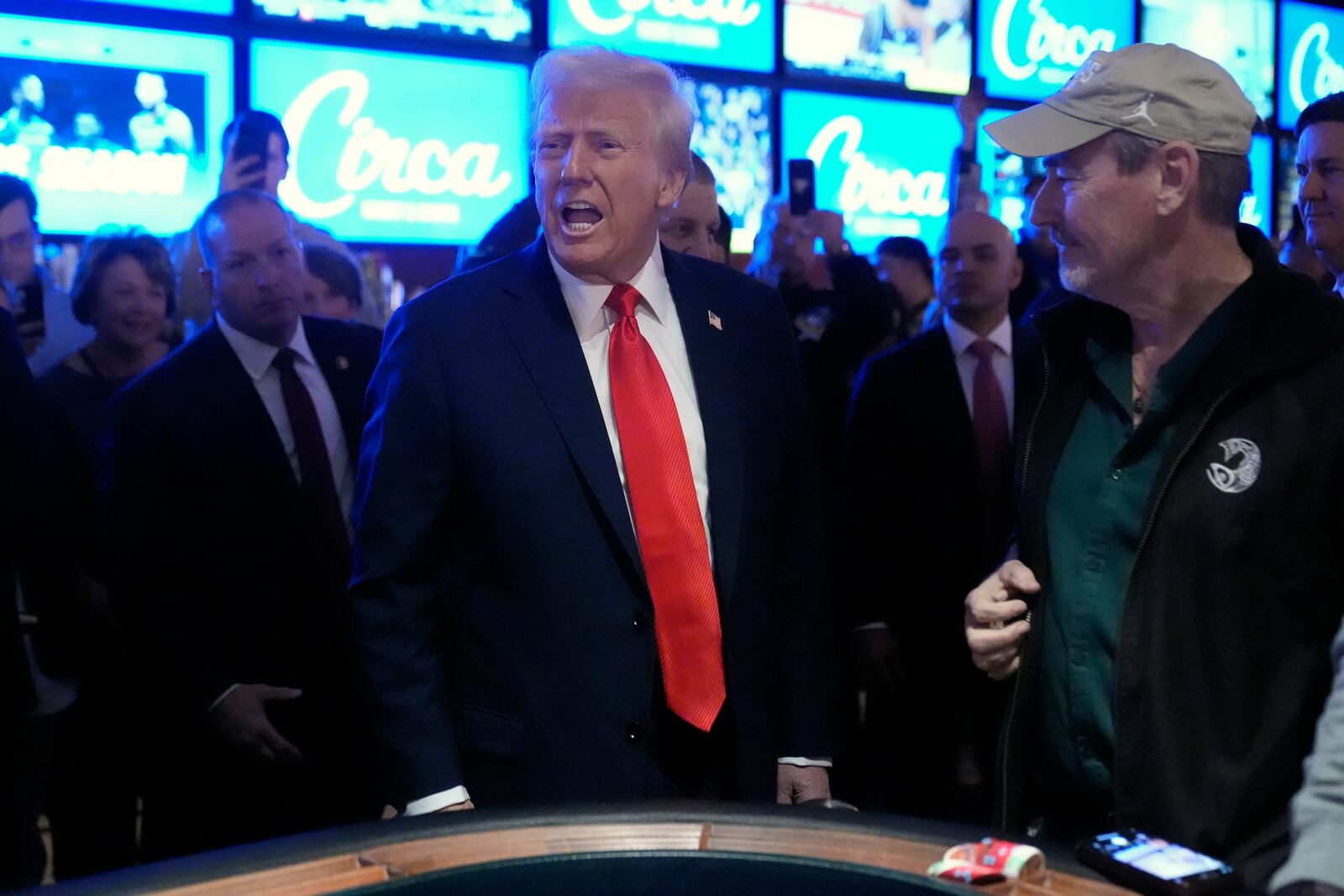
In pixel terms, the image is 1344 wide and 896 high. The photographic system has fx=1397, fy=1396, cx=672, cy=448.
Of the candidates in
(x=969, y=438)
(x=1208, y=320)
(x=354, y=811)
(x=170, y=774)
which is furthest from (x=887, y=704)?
(x=1208, y=320)

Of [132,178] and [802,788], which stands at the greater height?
[132,178]

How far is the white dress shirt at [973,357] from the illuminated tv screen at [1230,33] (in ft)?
14.5

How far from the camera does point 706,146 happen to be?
19.1 feet

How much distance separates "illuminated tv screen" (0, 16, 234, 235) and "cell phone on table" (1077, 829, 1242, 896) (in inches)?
156

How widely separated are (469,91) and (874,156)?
198cm

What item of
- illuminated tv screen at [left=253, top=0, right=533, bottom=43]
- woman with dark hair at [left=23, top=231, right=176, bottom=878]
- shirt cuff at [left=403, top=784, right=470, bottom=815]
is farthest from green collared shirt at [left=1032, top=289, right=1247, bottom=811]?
illuminated tv screen at [left=253, top=0, right=533, bottom=43]

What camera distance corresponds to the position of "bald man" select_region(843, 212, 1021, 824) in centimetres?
329

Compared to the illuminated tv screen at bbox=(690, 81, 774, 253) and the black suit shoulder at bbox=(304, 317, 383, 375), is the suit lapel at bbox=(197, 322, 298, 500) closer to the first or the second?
the black suit shoulder at bbox=(304, 317, 383, 375)

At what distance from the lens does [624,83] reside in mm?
2018

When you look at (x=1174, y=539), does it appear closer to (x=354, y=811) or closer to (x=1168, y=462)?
(x=1168, y=462)

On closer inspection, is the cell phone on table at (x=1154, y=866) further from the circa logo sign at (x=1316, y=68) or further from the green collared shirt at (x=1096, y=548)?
the circa logo sign at (x=1316, y=68)

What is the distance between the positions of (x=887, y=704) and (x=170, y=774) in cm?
169

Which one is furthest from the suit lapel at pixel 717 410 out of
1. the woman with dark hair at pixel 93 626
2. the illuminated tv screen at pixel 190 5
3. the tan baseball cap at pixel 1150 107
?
the illuminated tv screen at pixel 190 5

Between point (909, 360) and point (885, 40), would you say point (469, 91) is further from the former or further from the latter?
point (909, 360)
